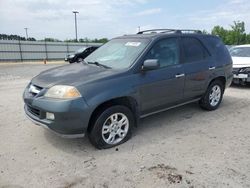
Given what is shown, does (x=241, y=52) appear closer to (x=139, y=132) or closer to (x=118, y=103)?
(x=139, y=132)

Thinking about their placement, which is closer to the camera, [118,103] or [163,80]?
[118,103]

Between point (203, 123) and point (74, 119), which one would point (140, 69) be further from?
point (203, 123)

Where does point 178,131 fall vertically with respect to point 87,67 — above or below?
below

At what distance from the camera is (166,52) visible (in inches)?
191

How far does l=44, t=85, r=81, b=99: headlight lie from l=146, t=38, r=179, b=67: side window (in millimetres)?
1455

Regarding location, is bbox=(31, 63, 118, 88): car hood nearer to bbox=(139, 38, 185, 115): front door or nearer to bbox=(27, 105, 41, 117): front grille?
bbox=(27, 105, 41, 117): front grille

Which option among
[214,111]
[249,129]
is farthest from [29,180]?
[214,111]

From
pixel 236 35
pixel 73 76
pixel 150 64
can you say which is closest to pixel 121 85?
pixel 150 64

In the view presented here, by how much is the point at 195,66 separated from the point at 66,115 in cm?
292

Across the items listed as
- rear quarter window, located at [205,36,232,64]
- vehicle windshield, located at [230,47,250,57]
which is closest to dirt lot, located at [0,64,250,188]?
rear quarter window, located at [205,36,232,64]

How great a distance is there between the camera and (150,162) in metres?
3.66

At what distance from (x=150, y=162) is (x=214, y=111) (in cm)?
298

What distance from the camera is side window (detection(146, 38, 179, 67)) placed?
4.64m

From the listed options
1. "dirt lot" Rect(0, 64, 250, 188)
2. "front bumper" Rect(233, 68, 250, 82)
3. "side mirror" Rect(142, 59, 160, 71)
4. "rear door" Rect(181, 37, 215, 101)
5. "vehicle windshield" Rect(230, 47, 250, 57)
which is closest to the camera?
"dirt lot" Rect(0, 64, 250, 188)
